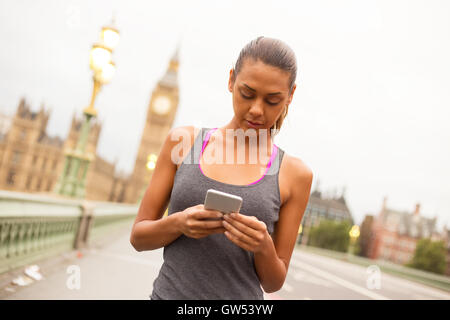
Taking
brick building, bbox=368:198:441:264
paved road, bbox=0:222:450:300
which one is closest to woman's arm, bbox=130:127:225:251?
paved road, bbox=0:222:450:300

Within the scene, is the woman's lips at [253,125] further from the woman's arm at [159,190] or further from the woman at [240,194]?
the woman's arm at [159,190]

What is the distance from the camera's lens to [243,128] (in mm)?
1395

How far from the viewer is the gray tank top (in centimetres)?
128

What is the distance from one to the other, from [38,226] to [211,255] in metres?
5.10

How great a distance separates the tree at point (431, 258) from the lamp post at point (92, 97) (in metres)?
59.9

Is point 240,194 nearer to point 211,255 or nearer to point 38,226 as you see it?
point 211,255

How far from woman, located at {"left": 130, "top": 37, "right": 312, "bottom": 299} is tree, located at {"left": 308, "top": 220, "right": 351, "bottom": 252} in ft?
244

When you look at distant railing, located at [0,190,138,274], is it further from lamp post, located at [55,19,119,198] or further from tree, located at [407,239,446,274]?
tree, located at [407,239,446,274]

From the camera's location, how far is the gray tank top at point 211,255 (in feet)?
4.18

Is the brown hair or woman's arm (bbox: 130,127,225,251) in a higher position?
the brown hair

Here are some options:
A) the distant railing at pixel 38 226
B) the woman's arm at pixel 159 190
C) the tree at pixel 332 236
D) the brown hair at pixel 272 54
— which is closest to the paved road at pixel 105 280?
the distant railing at pixel 38 226

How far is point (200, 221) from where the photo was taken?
3.73 feet
